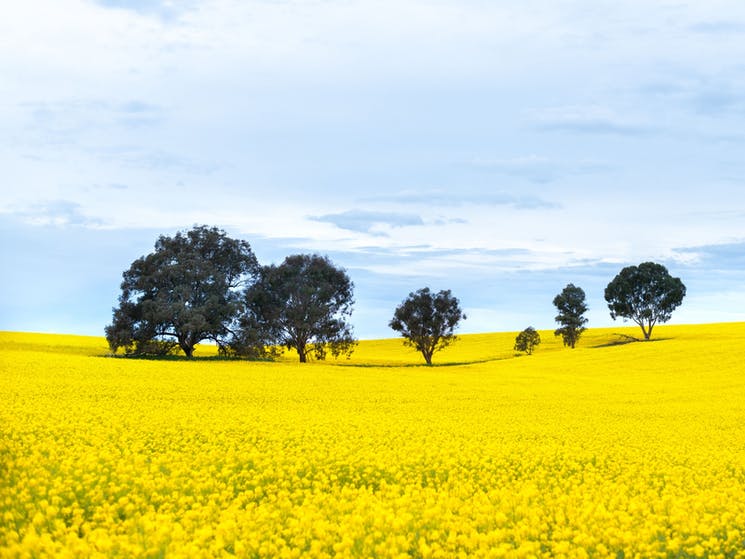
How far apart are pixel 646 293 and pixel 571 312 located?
9.87 m

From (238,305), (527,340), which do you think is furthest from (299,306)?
(527,340)

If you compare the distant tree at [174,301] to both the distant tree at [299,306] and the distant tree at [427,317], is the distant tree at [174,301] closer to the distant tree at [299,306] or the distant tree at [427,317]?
the distant tree at [299,306]

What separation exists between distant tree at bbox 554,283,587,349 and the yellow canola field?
59005 mm

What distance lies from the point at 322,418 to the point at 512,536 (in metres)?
13.9

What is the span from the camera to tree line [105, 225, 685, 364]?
58.5 metres

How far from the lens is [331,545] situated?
8570mm

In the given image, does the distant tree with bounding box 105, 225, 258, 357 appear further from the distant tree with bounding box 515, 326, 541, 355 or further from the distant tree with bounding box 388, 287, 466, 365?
the distant tree with bounding box 515, 326, 541, 355

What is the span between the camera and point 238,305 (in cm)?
5919

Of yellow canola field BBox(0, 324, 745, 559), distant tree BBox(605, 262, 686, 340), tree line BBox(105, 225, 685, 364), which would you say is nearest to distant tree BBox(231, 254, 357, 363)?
tree line BBox(105, 225, 685, 364)

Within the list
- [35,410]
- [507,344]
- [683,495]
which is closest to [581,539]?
[683,495]

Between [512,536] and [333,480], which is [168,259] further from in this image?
[512,536]

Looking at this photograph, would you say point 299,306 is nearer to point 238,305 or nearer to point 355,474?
point 238,305

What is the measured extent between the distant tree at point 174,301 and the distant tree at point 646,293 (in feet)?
174

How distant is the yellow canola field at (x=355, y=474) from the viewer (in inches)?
342
